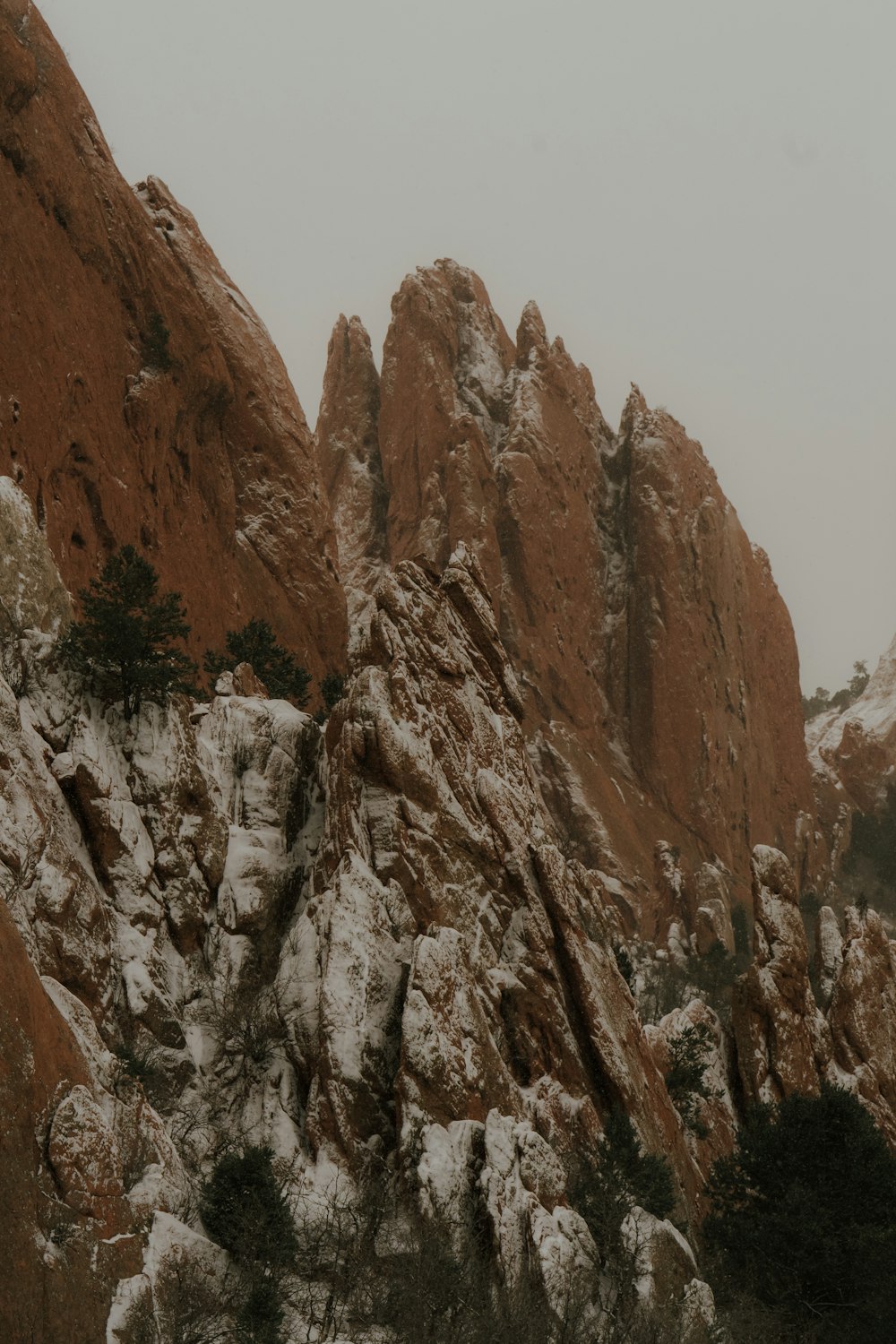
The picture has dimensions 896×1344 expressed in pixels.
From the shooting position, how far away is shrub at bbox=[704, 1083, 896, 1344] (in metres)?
27.2

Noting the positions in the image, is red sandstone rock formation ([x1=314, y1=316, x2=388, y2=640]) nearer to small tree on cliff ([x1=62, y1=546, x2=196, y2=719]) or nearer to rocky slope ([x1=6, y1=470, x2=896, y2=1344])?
rocky slope ([x1=6, y1=470, x2=896, y2=1344])

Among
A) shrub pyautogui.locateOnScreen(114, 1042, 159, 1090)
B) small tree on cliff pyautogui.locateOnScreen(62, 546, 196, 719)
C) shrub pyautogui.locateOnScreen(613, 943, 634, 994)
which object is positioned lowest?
shrub pyautogui.locateOnScreen(114, 1042, 159, 1090)

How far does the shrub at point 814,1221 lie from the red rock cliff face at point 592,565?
35.9 meters

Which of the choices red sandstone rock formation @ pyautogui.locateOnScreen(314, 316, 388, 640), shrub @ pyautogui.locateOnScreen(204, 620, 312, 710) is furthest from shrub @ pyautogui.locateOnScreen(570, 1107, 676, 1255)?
red sandstone rock formation @ pyautogui.locateOnScreen(314, 316, 388, 640)

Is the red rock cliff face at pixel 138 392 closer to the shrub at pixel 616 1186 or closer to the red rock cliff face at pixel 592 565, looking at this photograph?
the red rock cliff face at pixel 592 565

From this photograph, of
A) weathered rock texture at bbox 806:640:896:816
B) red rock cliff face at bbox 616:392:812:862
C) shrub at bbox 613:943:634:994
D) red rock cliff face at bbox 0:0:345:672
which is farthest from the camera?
weathered rock texture at bbox 806:640:896:816

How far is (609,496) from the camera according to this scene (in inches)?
3243

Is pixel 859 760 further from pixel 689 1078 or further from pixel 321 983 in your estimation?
pixel 321 983

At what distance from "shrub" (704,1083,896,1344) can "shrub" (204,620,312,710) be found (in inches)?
842

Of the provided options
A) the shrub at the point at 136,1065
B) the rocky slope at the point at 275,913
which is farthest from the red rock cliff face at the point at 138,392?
the shrub at the point at 136,1065

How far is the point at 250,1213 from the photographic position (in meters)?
23.0

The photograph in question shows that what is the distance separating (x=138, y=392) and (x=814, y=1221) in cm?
3670

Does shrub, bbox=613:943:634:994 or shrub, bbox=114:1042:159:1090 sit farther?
shrub, bbox=613:943:634:994

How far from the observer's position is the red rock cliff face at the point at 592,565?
72938 millimetres
